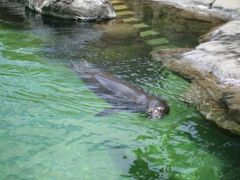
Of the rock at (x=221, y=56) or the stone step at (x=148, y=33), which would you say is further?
the stone step at (x=148, y=33)

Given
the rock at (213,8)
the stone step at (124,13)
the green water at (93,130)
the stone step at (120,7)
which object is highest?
the rock at (213,8)

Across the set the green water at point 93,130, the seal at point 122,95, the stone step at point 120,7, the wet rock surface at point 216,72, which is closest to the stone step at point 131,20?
the stone step at point 120,7

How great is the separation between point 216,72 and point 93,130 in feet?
9.61

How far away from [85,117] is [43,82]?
1.59 meters

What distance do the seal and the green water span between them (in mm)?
137

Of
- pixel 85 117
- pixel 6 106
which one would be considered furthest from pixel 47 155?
pixel 6 106

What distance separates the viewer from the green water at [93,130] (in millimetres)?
5430

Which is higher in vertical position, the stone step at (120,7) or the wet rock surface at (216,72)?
the stone step at (120,7)

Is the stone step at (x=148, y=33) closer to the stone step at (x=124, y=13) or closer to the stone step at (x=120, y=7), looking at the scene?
the stone step at (x=124, y=13)

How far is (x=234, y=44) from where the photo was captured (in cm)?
895

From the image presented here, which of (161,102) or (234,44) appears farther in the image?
(234,44)

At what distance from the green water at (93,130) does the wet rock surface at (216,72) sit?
202mm

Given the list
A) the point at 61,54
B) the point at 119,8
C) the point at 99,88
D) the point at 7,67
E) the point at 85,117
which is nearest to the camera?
the point at 85,117

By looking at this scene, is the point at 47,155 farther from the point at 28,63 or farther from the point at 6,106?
the point at 28,63
